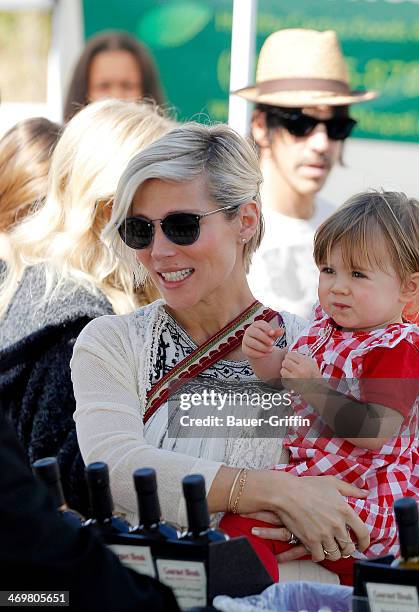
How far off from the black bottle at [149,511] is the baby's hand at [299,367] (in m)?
0.52

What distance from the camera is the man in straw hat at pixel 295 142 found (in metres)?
4.02

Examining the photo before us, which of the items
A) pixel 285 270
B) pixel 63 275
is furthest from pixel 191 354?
pixel 285 270

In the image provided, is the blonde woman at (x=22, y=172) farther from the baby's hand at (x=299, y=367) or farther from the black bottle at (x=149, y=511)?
the black bottle at (x=149, y=511)

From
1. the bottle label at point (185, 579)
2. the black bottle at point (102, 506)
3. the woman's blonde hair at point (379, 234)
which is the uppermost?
the woman's blonde hair at point (379, 234)

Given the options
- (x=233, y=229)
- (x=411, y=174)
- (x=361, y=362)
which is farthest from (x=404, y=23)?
(x=361, y=362)

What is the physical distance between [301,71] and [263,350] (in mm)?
2717

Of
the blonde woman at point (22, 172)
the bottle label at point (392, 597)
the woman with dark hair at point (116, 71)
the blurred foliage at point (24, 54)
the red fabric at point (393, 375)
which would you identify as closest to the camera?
the bottle label at point (392, 597)

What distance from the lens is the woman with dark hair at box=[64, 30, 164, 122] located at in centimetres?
560

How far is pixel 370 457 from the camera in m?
2.05

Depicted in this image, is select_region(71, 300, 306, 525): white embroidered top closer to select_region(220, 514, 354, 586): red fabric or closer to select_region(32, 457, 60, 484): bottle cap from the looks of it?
select_region(220, 514, 354, 586): red fabric

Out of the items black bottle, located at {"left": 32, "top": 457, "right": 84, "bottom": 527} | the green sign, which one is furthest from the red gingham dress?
the green sign

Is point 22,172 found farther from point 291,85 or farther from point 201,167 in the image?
point 291,85

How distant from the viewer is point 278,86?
4578 mm

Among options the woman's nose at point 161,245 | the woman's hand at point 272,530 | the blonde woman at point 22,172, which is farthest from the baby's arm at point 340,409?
the blonde woman at point 22,172
